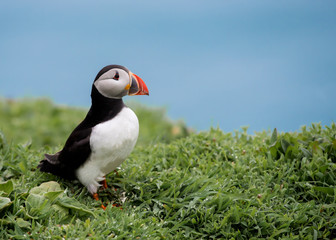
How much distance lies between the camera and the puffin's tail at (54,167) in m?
3.89

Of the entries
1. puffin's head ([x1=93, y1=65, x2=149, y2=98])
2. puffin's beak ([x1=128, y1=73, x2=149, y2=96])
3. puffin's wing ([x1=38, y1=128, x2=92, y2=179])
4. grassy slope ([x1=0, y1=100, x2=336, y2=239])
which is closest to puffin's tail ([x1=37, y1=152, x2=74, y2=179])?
puffin's wing ([x1=38, y1=128, x2=92, y2=179])

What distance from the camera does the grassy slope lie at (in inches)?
133

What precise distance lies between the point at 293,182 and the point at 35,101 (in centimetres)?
540

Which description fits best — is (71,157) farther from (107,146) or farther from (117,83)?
(117,83)

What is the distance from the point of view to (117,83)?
361 centimetres

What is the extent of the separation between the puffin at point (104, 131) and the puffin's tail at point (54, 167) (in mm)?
71

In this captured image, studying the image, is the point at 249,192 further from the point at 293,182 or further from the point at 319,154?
the point at 319,154

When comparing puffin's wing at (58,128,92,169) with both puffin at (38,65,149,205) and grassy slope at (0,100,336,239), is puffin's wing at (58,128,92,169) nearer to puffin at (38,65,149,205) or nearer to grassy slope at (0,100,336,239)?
puffin at (38,65,149,205)

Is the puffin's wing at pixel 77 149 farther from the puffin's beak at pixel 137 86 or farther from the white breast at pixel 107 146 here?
the puffin's beak at pixel 137 86

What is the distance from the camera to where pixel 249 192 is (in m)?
4.05

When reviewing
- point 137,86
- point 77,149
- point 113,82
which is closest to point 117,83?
point 113,82

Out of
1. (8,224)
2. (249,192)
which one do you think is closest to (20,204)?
(8,224)

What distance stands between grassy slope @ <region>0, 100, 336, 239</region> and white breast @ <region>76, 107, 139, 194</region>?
0.22 m

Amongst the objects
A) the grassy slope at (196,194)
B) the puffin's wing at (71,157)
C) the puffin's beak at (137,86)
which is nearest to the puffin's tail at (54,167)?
the puffin's wing at (71,157)
